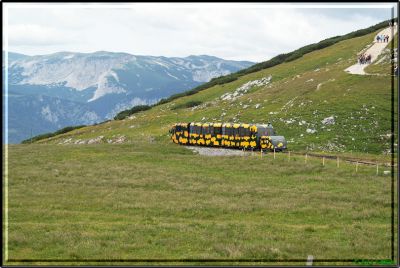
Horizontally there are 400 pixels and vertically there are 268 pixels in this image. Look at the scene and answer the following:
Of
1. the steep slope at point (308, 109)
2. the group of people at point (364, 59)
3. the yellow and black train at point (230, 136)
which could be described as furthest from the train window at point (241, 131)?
the group of people at point (364, 59)

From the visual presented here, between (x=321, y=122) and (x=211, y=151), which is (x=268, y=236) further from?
(x=321, y=122)

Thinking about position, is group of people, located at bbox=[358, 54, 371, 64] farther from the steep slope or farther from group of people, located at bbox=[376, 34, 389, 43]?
group of people, located at bbox=[376, 34, 389, 43]

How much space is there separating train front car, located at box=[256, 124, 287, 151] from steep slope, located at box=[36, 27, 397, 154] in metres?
3.06

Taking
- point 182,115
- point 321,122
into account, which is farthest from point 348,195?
point 182,115

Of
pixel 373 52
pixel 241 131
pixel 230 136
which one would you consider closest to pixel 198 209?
pixel 241 131

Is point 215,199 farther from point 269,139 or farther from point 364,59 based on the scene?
point 364,59

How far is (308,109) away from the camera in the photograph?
8131 cm

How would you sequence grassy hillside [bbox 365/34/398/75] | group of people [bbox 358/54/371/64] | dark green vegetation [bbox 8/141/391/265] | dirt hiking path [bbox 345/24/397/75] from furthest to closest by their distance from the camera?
group of people [bbox 358/54/371/64] < dirt hiking path [bbox 345/24/397/75] < grassy hillside [bbox 365/34/398/75] < dark green vegetation [bbox 8/141/391/265]

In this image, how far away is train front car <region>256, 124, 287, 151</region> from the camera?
6181 centimetres

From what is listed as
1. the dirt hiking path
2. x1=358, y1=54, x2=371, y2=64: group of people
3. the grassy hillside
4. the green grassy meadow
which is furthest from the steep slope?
the grassy hillside

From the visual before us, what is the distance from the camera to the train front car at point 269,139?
6181 centimetres

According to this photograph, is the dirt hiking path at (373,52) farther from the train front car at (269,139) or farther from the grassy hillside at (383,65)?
the train front car at (269,139)

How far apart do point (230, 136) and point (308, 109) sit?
61.1 ft

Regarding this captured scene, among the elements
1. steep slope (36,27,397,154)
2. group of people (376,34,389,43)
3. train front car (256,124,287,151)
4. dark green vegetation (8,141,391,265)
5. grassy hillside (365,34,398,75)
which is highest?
group of people (376,34,389,43)
